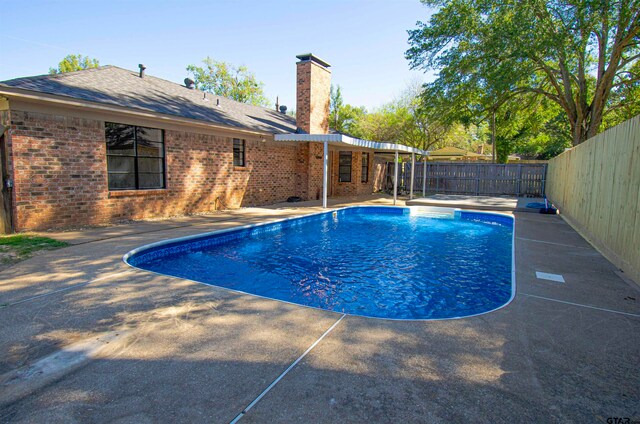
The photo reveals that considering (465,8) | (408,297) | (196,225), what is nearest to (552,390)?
(408,297)

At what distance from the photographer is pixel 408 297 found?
16.7 feet

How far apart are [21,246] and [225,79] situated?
3818 centimetres

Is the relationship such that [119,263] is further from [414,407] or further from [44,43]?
[44,43]

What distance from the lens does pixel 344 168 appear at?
18188mm

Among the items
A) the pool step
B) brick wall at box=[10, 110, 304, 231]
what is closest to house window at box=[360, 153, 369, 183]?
the pool step

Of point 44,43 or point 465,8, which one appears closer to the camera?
point 465,8

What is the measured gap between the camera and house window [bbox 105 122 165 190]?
895cm

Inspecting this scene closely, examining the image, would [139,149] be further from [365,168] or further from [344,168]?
[365,168]

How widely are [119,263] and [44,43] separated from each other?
118 ft

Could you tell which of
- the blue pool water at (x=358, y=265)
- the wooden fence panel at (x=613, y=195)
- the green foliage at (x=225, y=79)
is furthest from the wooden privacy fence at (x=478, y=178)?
the green foliage at (x=225, y=79)

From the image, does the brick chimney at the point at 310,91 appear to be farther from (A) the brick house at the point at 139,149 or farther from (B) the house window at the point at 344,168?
(B) the house window at the point at 344,168

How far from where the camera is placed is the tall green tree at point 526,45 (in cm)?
1359

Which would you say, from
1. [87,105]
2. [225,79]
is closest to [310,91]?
[87,105]

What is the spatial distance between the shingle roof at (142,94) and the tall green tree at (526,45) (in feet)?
27.3
